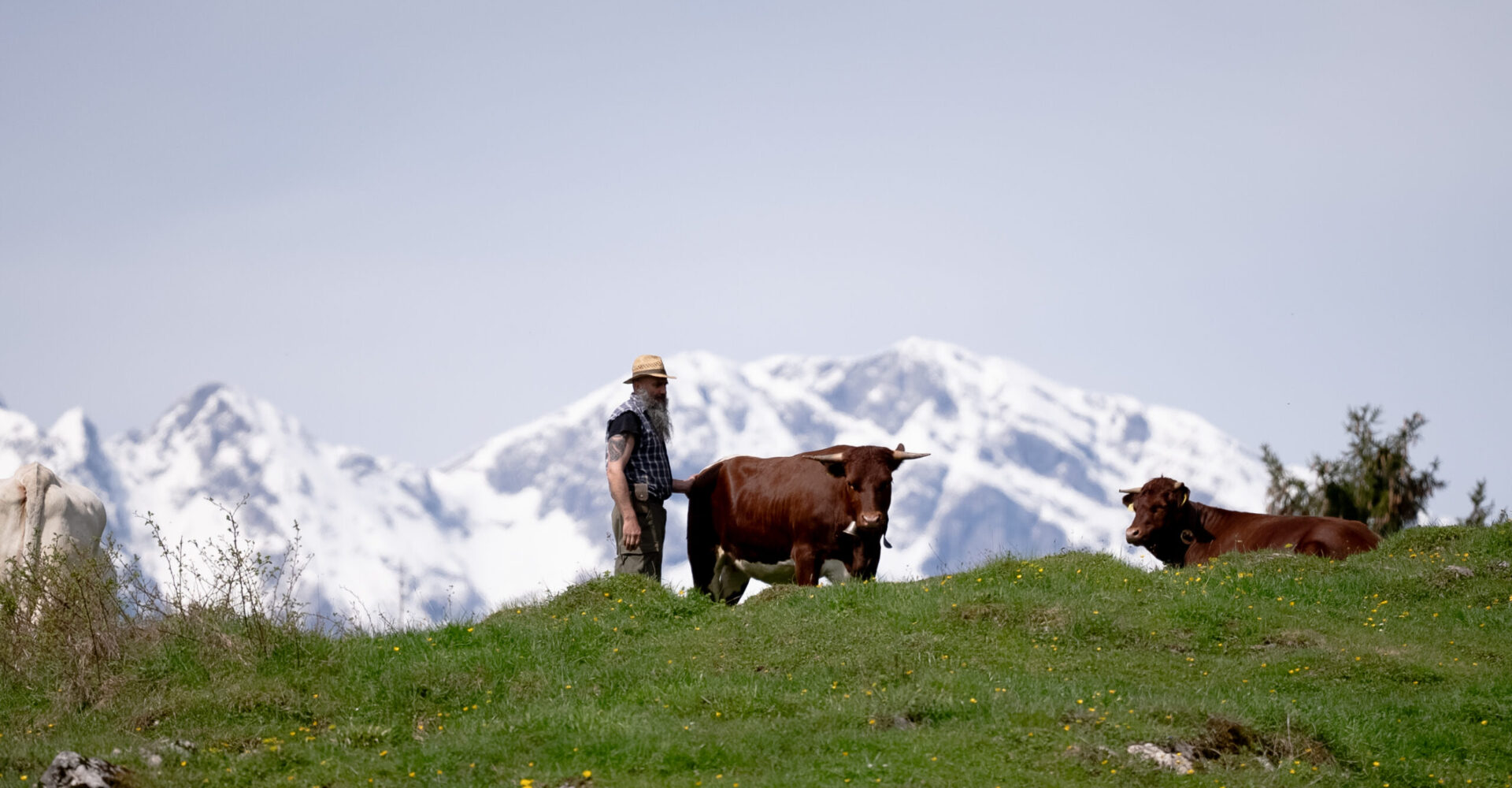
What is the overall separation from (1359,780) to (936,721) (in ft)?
10.4

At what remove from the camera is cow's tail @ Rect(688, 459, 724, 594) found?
18.0 m

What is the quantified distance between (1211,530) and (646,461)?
32.9 feet

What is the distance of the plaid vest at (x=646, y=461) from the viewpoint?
16.4 metres

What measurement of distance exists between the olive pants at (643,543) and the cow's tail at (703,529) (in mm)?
932

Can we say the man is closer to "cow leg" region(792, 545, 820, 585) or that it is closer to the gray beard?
the gray beard

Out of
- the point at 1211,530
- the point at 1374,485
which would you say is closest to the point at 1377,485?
the point at 1374,485

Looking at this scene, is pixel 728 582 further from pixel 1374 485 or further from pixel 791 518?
pixel 1374 485

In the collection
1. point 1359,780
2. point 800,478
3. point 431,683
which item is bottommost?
point 1359,780

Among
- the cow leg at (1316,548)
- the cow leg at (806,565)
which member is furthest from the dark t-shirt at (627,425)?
the cow leg at (1316,548)

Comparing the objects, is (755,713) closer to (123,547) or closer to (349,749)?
(349,749)

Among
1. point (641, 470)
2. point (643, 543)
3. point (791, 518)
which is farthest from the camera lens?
point (791, 518)

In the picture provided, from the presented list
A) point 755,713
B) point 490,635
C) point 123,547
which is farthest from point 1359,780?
point 123,547

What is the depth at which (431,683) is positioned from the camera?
523 inches

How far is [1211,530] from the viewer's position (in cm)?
2228
